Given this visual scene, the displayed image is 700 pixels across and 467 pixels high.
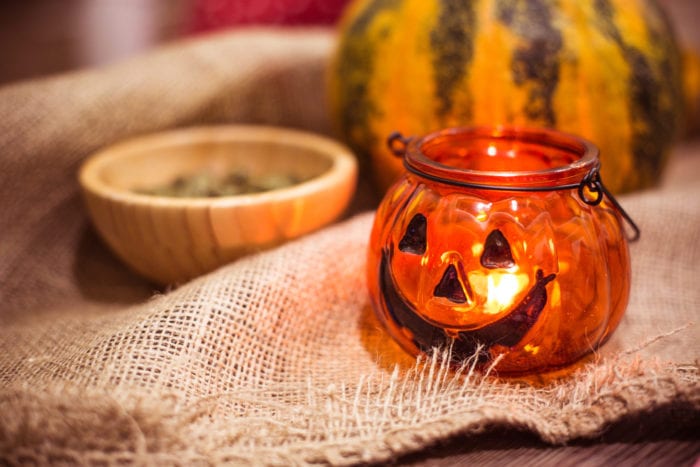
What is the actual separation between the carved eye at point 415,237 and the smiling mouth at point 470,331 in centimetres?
2

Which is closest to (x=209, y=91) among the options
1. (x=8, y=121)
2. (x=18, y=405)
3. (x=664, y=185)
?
(x=8, y=121)

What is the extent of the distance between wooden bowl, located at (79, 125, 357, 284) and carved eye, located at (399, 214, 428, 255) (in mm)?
189

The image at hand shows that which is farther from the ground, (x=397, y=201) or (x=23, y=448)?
(x=397, y=201)

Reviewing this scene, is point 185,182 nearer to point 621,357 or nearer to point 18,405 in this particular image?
point 18,405

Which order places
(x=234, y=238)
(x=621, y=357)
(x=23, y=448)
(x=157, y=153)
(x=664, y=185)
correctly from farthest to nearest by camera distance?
(x=664, y=185) → (x=157, y=153) → (x=234, y=238) → (x=621, y=357) → (x=23, y=448)

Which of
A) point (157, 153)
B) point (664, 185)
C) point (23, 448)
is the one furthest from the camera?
point (664, 185)

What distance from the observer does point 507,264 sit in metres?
0.54

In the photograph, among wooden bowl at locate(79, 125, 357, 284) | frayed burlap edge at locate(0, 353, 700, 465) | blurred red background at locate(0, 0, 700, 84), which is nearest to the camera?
frayed burlap edge at locate(0, 353, 700, 465)

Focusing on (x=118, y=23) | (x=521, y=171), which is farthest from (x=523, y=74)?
(x=118, y=23)

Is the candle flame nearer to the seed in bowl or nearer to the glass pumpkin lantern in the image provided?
the glass pumpkin lantern

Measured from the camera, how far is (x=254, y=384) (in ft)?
1.95

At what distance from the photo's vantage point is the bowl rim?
0.71 m

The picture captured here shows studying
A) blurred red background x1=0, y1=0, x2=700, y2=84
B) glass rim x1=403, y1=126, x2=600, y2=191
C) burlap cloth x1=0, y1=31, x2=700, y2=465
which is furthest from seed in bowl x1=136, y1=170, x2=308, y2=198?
blurred red background x1=0, y1=0, x2=700, y2=84

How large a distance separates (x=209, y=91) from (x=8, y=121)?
0.28 meters
